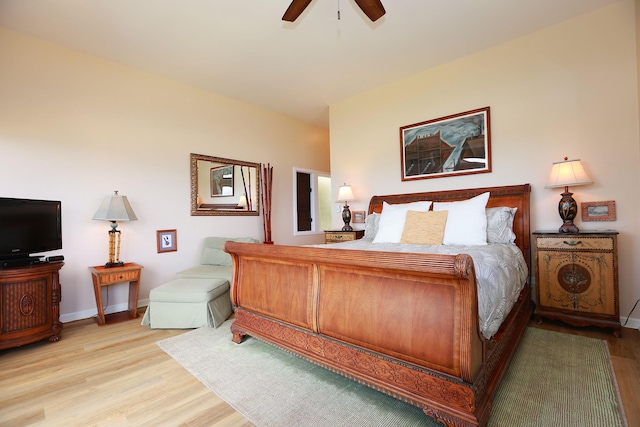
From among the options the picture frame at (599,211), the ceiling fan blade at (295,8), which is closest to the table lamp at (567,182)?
the picture frame at (599,211)

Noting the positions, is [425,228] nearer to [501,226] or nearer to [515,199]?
[501,226]

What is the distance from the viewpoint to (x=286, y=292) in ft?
6.94

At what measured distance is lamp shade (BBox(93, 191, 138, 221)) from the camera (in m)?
3.15

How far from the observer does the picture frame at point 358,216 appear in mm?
4547

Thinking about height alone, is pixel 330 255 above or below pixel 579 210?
below

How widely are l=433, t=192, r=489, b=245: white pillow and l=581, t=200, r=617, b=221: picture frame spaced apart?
94 centimetres

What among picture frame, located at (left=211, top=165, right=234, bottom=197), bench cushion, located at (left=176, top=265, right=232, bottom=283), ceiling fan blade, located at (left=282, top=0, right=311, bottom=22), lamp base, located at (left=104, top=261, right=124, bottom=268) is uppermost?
ceiling fan blade, located at (left=282, top=0, right=311, bottom=22)

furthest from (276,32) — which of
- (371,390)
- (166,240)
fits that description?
(371,390)

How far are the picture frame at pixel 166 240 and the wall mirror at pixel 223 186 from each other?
428 mm

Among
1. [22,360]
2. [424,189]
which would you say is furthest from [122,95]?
[424,189]

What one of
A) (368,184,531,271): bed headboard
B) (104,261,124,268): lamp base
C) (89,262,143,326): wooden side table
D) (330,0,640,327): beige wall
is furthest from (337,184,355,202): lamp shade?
(104,261,124,268): lamp base

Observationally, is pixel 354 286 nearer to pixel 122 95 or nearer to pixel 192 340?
pixel 192 340

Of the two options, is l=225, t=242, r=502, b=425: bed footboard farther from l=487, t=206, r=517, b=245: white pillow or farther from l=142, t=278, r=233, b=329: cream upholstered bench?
l=487, t=206, r=517, b=245: white pillow

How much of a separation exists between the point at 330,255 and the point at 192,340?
1.69 meters
